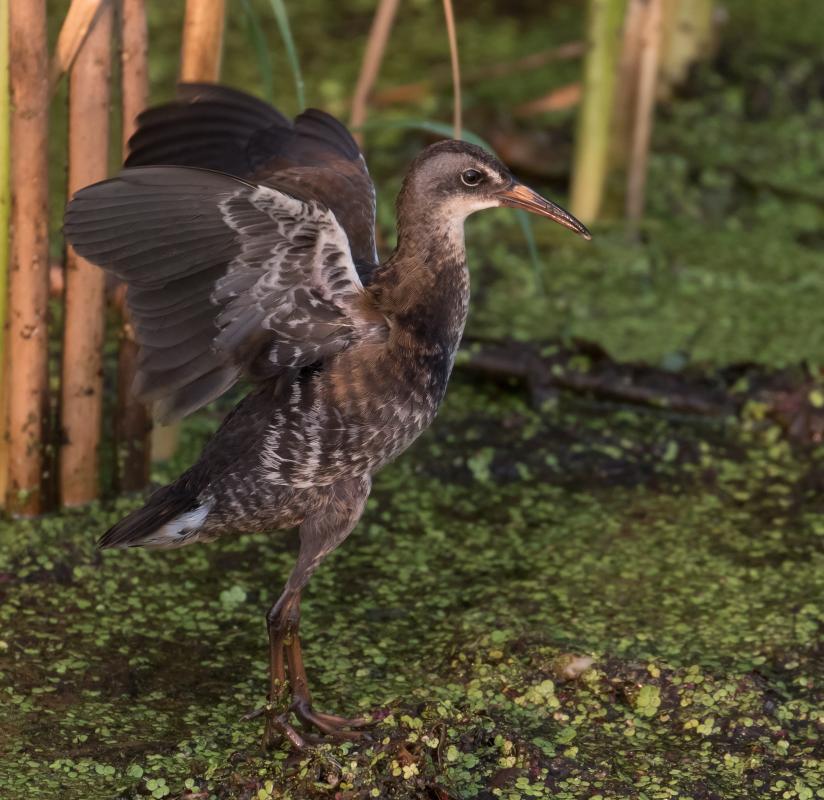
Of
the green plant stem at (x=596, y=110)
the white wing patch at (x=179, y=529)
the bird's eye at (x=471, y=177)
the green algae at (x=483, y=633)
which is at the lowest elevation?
the green algae at (x=483, y=633)

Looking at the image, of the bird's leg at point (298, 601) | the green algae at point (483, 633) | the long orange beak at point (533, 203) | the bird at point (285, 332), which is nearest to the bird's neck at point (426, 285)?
the bird at point (285, 332)

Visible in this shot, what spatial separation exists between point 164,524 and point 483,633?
84 cm

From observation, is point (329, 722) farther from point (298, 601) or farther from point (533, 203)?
point (533, 203)

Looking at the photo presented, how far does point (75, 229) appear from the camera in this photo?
3105mm

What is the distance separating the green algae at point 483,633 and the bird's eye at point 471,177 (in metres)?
1.10

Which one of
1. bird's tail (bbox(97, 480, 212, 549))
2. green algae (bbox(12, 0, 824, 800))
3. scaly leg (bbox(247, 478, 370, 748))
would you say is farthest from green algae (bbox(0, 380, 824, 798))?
bird's tail (bbox(97, 480, 212, 549))

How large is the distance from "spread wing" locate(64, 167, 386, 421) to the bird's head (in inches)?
11.6

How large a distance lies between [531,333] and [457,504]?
0.95 meters

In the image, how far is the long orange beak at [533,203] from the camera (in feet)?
11.3

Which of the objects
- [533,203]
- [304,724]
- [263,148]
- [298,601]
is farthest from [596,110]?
[304,724]

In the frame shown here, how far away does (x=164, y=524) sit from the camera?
11.1 ft

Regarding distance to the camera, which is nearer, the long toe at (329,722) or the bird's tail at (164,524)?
the long toe at (329,722)

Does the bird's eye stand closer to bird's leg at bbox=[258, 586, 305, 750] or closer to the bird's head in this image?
the bird's head

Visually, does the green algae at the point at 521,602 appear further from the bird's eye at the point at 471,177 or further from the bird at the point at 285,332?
the bird's eye at the point at 471,177
